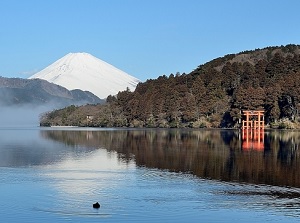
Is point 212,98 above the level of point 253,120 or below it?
above

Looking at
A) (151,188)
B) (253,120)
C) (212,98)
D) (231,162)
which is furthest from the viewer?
(212,98)

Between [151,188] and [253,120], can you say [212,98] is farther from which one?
[151,188]

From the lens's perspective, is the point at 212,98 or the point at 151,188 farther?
the point at 212,98

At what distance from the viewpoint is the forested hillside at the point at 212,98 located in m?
84.6

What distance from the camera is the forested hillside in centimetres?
8456

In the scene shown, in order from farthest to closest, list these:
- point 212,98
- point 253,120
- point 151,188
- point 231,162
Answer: point 212,98 → point 253,120 → point 231,162 → point 151,188

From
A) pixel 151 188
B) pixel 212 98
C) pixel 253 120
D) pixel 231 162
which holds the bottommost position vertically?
pixel 151 188

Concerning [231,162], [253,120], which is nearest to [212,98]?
[253,120]

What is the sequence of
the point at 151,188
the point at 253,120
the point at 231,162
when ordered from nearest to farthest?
the point at 151,188, the point at 231,162, the point at 253,120

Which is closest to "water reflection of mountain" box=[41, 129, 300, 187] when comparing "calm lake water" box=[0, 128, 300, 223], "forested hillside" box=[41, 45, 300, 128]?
"calm lake water" box=[0, 128, 300, 223]

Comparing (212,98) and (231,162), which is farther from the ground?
(212,98)

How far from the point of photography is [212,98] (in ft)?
320

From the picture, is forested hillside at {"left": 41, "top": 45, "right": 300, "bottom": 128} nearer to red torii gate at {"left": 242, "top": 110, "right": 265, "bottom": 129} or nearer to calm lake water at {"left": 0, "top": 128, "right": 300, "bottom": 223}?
red torii gate at {"left": 242, "top": 110, "right": 265, "bottom": 129}

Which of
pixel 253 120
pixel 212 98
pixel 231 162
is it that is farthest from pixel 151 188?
pixel 212 98
